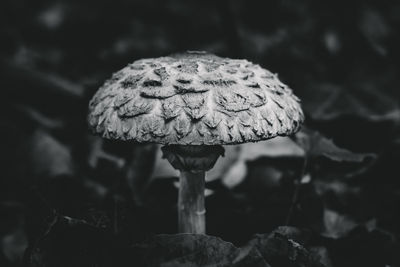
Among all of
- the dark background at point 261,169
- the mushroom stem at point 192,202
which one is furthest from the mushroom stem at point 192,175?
the dark background at point 261,169

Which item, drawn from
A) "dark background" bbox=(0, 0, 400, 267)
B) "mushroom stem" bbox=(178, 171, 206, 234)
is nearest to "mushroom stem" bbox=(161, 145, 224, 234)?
"mushroom stem" bbox=(178, 171, 206, 234)

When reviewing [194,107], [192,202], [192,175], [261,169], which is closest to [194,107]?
[194,107]

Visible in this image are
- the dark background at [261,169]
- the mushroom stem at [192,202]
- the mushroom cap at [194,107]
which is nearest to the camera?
the mushroom cap at [194,107]

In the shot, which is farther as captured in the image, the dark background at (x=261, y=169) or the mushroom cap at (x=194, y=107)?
the dark background at (x=261, y=169)

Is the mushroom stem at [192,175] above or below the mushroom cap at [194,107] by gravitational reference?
below

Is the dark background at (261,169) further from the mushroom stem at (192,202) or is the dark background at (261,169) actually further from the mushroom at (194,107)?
the mushroom at (194,107)

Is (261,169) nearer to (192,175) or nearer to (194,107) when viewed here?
(192,175)

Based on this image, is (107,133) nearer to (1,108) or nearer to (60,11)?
(1,108)

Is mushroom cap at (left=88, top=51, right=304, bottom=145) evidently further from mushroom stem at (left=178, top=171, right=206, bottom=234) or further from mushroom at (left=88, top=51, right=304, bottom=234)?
mushroom stem at (left=178, top=171, right=206, bottom=234)
